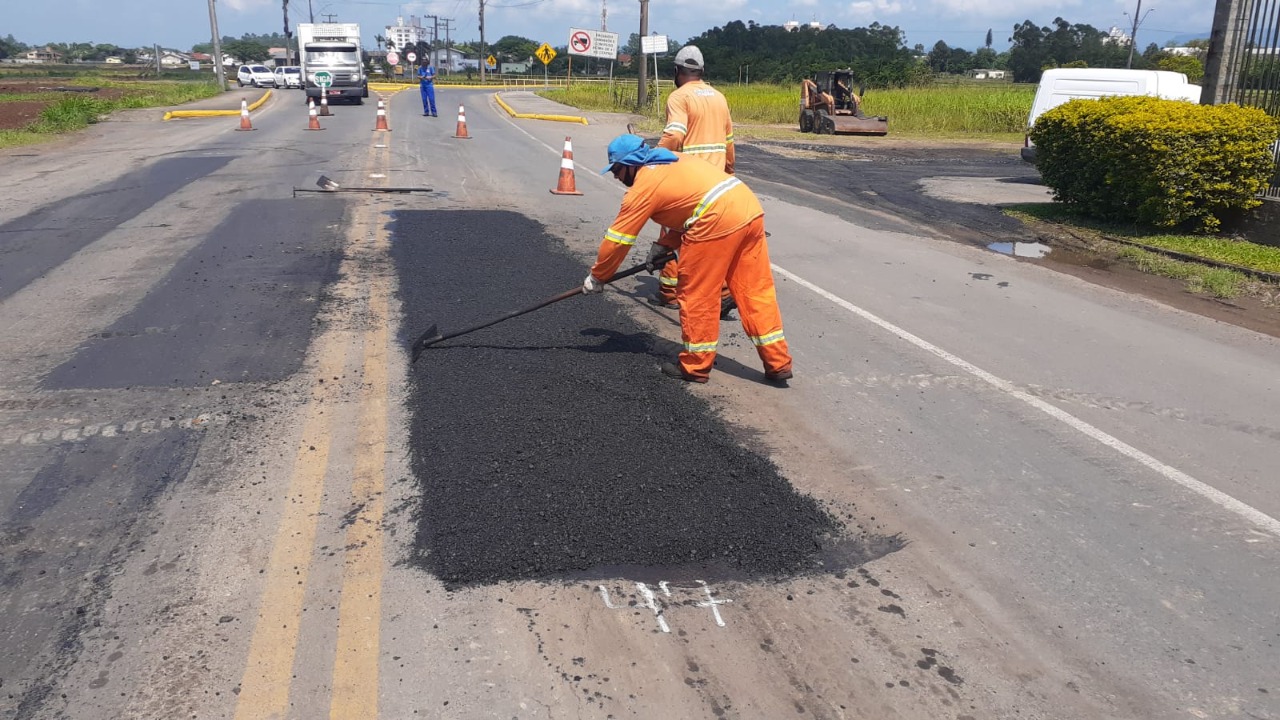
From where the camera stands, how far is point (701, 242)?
5.34 metres

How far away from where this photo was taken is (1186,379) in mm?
6160

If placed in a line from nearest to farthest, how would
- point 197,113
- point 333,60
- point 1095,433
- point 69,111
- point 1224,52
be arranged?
1. point 1095,433
2. point 1224,52
3. point 69,111
4. point 197,113
5. point 333,60

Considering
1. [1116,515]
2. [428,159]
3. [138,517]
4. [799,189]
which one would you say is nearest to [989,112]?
[799,189]

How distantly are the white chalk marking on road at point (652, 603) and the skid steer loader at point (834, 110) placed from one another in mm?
24210

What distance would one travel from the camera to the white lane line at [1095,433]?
4254 mm

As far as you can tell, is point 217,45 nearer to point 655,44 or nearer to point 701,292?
point 655,44

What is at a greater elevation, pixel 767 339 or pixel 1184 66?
pixel 1184 66

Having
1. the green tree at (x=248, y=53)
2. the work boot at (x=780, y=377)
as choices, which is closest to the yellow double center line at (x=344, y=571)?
the work boot at (x=780, y=377)

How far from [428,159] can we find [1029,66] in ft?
199

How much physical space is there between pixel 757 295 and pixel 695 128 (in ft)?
7.31

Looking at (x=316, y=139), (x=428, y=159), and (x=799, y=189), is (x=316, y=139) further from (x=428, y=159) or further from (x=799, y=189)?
(x=799, y=189)

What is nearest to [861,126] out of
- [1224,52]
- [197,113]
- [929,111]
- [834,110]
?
[834,110]

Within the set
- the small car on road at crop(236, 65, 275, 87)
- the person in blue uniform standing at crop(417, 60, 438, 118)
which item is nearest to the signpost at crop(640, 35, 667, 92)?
the person in blue uniform standing at crop(417, 60, 438, 118)

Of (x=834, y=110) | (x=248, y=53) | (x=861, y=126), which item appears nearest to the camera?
(x=861, y=126)
